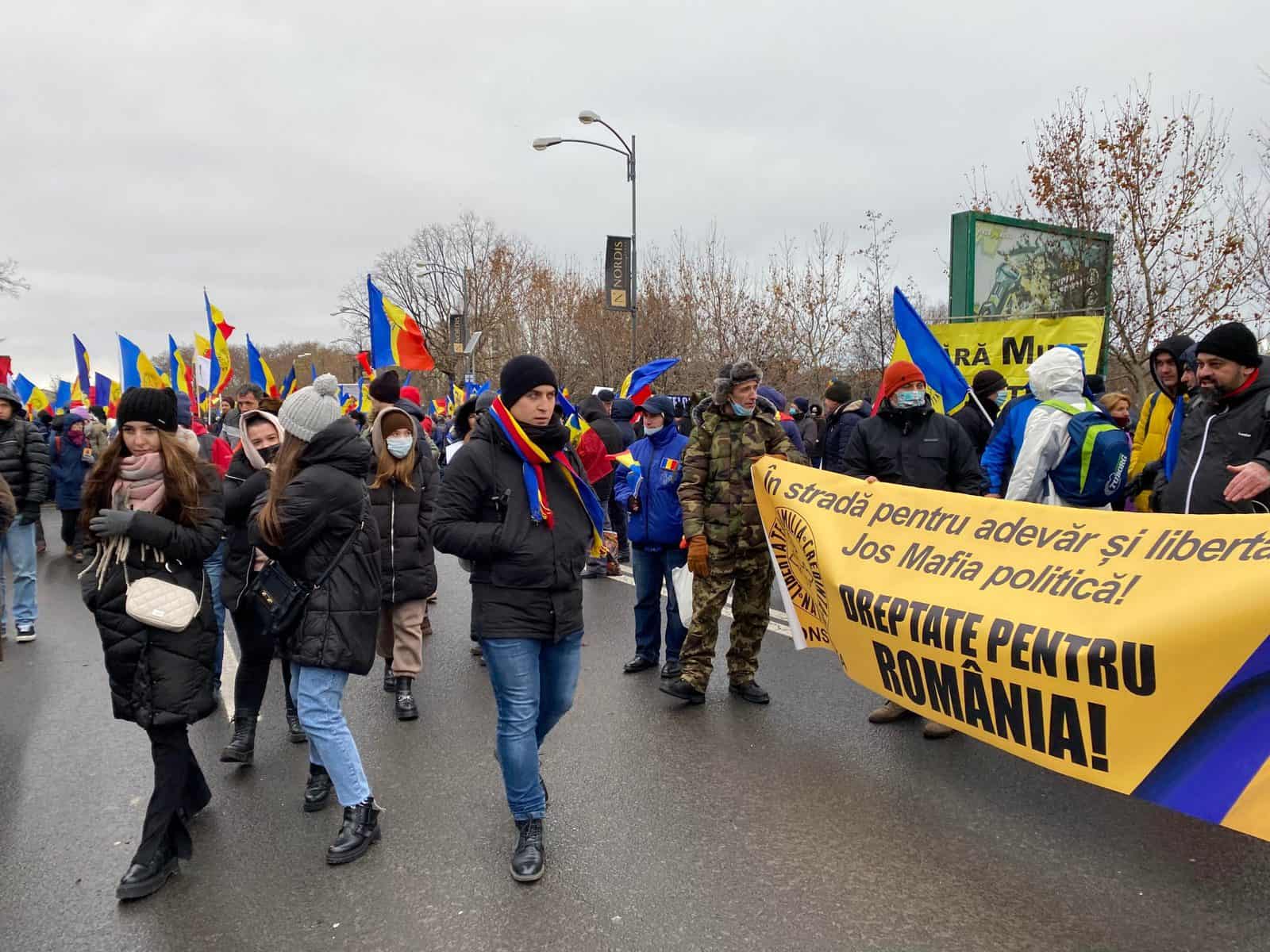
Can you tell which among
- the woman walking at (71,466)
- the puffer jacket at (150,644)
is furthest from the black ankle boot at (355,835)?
the woman walking at (71,466)

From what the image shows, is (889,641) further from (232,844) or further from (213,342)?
(213,342)

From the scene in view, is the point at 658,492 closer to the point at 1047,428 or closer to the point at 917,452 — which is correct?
the point at 917,452

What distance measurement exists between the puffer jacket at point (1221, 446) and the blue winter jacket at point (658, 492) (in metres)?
2.65

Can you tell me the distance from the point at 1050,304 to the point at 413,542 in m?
10.0

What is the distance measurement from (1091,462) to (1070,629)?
1.57 m

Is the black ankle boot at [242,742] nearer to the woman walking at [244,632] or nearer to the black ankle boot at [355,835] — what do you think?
the woman walking at [244,632]

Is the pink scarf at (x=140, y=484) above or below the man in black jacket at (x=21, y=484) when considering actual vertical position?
above

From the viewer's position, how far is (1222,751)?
2885mm

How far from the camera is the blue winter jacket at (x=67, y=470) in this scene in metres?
11.9

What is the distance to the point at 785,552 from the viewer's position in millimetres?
4910

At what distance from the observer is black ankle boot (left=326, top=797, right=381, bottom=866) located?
11.5 feet

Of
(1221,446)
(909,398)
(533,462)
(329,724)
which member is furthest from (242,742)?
(1221,446)

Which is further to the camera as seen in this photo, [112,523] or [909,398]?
[909,398]

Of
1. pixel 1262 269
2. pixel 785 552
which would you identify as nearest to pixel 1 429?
pixel 785 552
